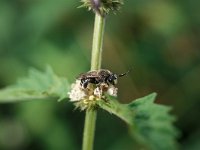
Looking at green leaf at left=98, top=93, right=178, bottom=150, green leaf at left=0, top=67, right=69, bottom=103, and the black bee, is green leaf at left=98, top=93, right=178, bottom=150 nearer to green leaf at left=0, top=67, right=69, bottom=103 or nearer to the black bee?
the black bee

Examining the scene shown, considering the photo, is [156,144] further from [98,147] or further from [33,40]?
[33,40]

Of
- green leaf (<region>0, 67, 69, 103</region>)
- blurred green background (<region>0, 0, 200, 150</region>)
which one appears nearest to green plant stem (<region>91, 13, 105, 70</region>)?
green leaf (<region>0, 67, 69, 103</region>)

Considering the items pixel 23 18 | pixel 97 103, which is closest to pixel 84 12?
pixel 23 18


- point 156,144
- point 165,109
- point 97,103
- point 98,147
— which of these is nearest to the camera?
point 156,144

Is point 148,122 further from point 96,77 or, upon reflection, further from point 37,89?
point 37,89

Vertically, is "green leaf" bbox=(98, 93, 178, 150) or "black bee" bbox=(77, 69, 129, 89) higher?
"black bee" bbox=(77, 69, 129, 89)

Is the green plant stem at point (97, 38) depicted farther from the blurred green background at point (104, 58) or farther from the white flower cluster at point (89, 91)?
the blurred green background at point (104, 58)

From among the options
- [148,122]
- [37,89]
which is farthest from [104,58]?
[148,122]
